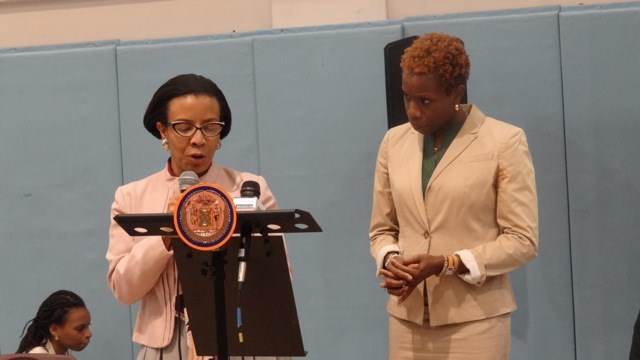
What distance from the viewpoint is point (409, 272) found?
122 inches

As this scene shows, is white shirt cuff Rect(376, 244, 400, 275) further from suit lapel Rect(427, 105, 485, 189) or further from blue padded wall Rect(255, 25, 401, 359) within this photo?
blue padded wall Rect(255, 25, 401, 359)

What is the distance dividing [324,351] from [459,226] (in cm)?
179

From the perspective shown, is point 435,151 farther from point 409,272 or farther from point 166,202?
point 166,202

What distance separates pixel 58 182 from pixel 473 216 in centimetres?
256

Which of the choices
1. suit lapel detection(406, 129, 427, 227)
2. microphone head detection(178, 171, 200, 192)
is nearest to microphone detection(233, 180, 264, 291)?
microphone head detection(178, 171, 200, 192)

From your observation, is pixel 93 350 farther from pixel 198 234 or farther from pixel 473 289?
pixel 198 234

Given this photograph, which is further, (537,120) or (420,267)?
(537,120)

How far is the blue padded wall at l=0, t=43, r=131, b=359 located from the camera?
16.6 feet

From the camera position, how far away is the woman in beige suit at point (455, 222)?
316 centimetres

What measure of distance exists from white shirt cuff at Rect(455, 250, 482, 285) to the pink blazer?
61cm

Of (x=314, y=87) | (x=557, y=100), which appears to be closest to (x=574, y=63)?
(x=557, y=100)

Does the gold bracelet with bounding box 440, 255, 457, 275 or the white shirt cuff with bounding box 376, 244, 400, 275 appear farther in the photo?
the white shirt cuff with bounding box 376, 244, 400, 275

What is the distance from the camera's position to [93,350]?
511cm

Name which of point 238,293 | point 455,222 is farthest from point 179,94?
point 455,222
